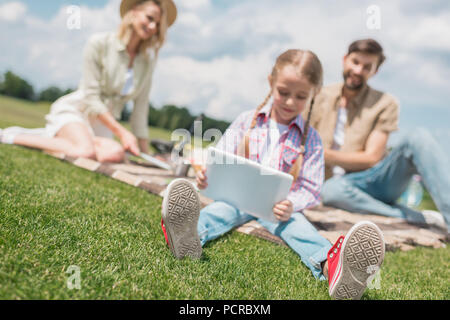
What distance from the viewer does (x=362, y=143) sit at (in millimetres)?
3963

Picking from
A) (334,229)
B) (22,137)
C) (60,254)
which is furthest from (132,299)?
(22,137)

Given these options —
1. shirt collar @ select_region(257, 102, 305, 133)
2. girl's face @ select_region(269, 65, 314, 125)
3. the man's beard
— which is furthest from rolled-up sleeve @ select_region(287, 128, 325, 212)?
the man's beard

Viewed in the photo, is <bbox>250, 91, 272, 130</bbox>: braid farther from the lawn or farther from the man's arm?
the man's arm

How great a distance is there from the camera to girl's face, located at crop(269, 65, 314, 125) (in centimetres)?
242

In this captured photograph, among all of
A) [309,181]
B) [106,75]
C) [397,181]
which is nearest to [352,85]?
[397,181]

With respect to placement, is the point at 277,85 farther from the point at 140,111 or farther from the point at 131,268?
the point at 140,111

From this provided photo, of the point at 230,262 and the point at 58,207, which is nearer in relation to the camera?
the point at 230,262

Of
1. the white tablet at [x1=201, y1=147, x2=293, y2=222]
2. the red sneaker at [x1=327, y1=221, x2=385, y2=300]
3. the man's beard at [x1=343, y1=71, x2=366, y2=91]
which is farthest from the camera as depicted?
the man's beard at [x1=343, y1=71, x2=366, y2=91]

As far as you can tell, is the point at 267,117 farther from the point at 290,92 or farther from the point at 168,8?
the point at 168,8

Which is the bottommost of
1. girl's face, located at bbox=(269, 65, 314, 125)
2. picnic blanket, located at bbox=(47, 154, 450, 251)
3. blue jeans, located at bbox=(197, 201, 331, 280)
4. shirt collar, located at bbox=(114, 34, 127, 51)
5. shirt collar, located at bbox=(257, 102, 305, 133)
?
picnic blanket, located at bbox=(47, 154, 450, 251)

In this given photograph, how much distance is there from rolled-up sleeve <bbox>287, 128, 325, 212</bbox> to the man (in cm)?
112

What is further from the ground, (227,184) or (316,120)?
(316,120)

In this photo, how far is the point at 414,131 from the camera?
3418 mm

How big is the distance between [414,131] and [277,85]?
1712 mm
